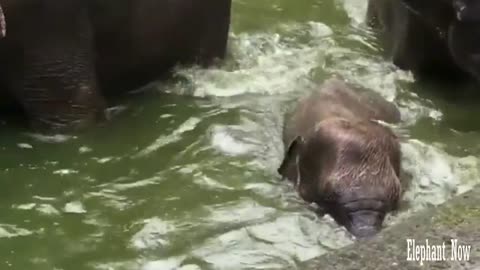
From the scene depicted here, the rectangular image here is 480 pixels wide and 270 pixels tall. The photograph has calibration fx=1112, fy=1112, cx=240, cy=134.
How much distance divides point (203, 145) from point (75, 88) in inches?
28.0

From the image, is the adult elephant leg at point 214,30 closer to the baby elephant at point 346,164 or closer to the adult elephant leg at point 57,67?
the adult elephant leg at point 57,67

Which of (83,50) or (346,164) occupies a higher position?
(83,50)

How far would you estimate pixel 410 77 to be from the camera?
22.0 feet

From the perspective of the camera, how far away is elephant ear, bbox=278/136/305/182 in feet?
17.3

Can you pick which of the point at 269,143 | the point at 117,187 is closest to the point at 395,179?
the point at 269,143

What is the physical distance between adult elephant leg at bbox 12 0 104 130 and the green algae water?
0.42 feet

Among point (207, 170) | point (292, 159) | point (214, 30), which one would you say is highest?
point (214, 30)

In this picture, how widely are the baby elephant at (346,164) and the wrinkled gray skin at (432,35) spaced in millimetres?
937

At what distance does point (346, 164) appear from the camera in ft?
16.4

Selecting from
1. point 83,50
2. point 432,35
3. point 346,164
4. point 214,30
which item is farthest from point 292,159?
point 432,35

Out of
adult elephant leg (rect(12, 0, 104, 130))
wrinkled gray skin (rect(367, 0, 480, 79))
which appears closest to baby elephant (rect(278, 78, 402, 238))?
wrinkled gray skin (rect(367, 0, 480, 79))

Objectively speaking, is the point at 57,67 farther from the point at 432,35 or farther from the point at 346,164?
the point at 432,35

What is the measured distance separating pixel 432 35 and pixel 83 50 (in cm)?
220

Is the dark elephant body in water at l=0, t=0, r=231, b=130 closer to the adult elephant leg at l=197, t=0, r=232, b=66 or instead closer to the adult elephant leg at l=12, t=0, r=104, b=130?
the adult elephant leg at l=12, t=0, r=104, b=130
